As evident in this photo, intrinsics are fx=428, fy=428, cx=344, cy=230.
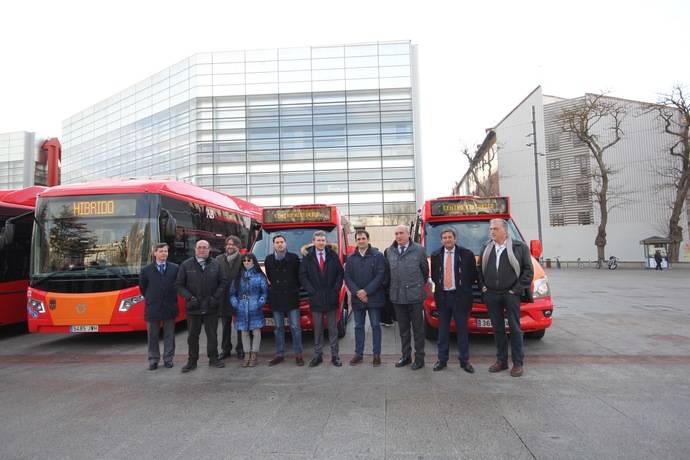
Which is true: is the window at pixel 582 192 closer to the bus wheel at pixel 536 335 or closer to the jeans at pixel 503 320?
the bus wheel at pixel 536 335

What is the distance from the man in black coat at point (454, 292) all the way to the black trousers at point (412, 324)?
0.85ft

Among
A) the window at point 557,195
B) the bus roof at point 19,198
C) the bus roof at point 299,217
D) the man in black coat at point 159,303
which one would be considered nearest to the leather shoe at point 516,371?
the bus roof at point 299,217

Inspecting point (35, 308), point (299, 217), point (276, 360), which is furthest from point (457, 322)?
point (35, 308)

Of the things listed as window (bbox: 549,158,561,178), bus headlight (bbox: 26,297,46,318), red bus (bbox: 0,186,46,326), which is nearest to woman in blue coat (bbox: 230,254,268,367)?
bus headlight (bbox: 26,297,46,318)

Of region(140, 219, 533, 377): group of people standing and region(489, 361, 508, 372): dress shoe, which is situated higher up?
region(140, 219, 533, 377): group of people standing

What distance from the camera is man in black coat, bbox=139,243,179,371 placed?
623cm

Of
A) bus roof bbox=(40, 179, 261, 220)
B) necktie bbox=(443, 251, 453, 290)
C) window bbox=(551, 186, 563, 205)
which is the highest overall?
window bbox=(551, 186, 563, 205)

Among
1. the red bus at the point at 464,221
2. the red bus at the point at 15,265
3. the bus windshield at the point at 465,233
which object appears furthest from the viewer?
the red bus at the point at 15,265

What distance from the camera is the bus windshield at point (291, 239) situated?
8.61 meters

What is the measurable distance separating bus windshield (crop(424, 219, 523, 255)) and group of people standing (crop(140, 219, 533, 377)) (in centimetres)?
151

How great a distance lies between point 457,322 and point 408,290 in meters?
0.78

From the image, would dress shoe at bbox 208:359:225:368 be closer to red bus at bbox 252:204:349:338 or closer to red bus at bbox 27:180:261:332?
red bus at bbox 27:180:261:332

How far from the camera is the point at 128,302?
7516 millimetres

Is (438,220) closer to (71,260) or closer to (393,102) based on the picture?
(71,260)
